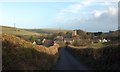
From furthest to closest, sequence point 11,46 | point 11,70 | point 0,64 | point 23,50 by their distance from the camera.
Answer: point 23,50
point 11,46
point 11,70
point 0,64

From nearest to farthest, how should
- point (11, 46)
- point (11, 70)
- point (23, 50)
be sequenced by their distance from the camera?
1. point (11, 70)
2. point (11, 46)
3. point (23, 50)

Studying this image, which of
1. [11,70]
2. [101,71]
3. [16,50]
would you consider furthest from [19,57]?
[101,71]

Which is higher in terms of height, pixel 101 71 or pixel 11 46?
pixel 11 46

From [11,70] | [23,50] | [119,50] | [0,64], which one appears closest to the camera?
[0,64]

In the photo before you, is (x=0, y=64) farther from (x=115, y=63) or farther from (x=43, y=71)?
(x=115, y=63)

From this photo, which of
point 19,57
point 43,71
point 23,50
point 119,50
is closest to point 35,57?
point 43,71

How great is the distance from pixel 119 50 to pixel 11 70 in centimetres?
967

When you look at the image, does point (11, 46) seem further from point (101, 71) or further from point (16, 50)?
point (101, 71)

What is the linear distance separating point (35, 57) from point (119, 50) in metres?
7.40

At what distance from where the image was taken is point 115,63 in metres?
22.4

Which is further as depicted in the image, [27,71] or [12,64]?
[27,71]

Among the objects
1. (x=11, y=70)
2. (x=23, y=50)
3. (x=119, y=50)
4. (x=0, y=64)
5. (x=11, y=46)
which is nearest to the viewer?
(x=0, y=64)

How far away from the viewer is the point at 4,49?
17.6 metres

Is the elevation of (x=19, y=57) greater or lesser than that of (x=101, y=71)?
greater
